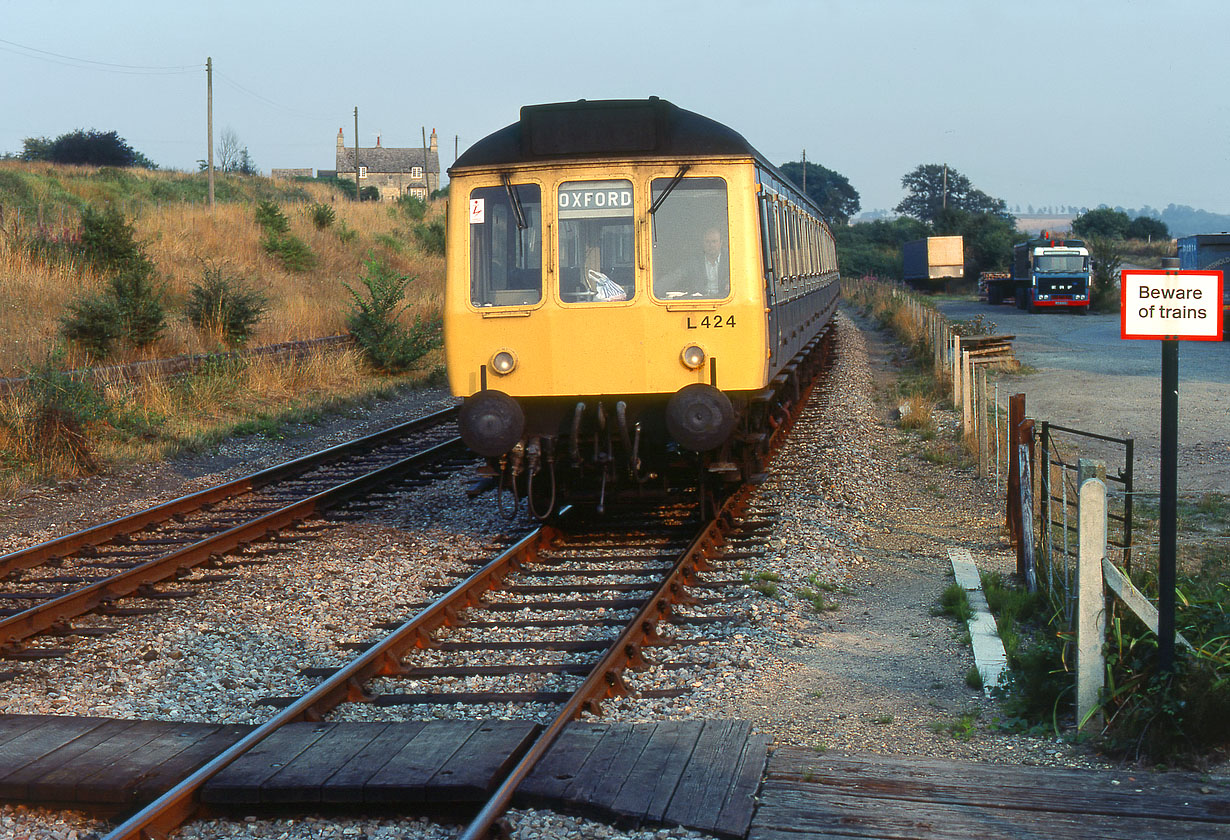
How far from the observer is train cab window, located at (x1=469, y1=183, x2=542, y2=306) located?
8312mm

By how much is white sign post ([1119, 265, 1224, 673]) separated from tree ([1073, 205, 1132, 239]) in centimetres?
8050

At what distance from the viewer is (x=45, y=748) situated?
4.72 metres

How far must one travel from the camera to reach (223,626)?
22.1 ft

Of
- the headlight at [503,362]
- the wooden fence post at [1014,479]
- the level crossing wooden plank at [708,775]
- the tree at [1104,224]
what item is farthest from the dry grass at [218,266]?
the tree at [1104,224]

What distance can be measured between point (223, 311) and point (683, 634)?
14.2m

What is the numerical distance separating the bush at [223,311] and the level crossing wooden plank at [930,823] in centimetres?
1618

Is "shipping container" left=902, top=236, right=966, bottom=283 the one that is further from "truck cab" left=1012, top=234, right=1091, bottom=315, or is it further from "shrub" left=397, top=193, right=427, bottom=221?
"shrub" left=397, top=193, right=427, bottom=221

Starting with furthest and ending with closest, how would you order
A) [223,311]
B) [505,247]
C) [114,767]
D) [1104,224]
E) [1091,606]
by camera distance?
[1104,224] < [223,311] < [505,247] < [1091,606] < [114,767]

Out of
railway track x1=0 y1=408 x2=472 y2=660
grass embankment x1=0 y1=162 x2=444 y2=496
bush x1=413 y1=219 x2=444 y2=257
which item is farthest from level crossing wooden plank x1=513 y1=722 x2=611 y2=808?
bush x1=413 y1=219 x2=444 y2=257

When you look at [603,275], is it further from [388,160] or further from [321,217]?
[388,160]

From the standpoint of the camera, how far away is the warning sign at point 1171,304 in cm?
450

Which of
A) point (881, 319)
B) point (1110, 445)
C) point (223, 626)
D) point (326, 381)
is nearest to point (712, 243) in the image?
point (223, 626)

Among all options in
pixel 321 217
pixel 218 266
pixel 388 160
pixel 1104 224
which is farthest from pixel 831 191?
pixel 218 266

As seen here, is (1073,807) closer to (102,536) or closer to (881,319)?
(102,536)
